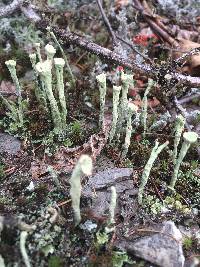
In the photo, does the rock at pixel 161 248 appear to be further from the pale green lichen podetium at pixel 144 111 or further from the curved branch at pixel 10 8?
the curved branch at pixel 10 8

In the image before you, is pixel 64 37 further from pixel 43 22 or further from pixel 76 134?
pixel 76 134

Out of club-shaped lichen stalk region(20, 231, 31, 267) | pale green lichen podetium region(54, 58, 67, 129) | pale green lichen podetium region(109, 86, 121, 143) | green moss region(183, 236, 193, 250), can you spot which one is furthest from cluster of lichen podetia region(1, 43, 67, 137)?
green moss region(183, 236, 193, 250)

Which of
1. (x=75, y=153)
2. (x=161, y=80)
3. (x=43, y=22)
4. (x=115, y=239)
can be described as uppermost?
(x=43, y=22)

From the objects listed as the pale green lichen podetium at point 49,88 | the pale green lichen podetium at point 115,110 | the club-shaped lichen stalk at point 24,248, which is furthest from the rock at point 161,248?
the pale green lichen podetium at point 49,88

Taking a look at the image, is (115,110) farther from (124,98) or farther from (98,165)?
(98,165)

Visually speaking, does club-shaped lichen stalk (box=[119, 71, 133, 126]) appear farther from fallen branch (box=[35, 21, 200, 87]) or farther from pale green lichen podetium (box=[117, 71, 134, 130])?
fallen branch (box=[35, 21, 200, 87])

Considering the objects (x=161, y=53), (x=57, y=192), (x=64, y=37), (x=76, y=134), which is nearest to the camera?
(x=57, y=192)

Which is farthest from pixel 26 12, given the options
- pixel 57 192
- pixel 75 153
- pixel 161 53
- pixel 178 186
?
pixel 178 186
